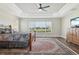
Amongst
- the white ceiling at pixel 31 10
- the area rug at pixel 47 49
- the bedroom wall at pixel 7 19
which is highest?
the white ceiling at pixel 31 10

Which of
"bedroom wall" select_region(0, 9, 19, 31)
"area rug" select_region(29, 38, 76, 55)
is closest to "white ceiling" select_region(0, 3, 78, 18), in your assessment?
"bedroom wall" select_region(0, 9, 19, 31)

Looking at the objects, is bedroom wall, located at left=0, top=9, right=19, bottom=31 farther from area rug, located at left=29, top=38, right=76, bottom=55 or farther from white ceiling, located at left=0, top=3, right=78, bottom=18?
area rug, located at left=29, top=38, right=76, bottom=55

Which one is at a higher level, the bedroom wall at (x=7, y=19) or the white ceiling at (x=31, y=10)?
the white ceiling at (x=31, y=10)

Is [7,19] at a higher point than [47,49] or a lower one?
higher

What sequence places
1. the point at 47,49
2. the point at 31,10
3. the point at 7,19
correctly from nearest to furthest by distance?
the point at 7,19
the point at 47,49
the point at 31,10

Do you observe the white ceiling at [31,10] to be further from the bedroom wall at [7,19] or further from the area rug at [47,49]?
the area rug at [47,49]

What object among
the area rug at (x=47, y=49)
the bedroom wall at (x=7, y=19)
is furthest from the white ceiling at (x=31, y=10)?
the area rug at (x=47, y=49)

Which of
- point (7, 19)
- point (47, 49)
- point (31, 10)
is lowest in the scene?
point (47, 49)

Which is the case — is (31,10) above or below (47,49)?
above

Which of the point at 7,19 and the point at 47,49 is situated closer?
the point at 7,19

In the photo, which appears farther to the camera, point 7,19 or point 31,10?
point 31,10

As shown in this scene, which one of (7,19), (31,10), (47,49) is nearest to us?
(7,19)

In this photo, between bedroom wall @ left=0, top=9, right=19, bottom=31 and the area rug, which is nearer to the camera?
bedroom wall @ left=0, top=9, right=19, bottom=31
